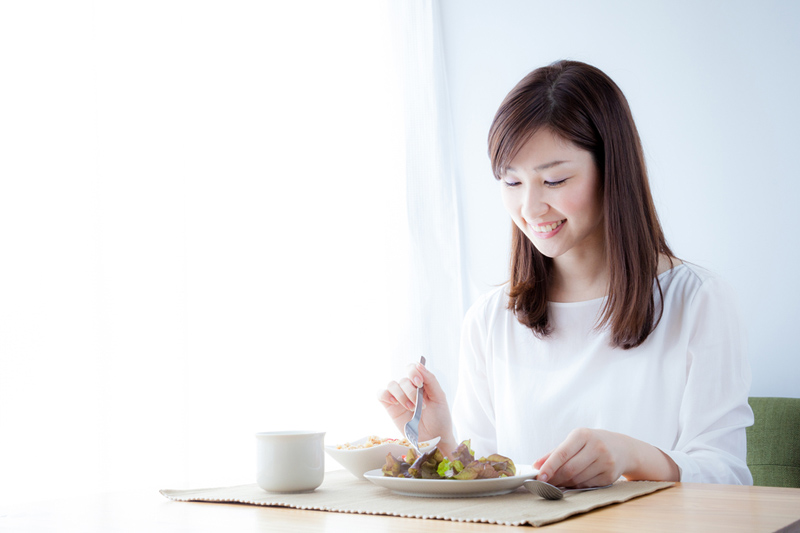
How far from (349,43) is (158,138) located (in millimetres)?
1072

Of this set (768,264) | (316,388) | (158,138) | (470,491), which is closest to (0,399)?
(158,138)

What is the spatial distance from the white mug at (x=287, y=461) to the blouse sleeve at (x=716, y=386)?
642 mm

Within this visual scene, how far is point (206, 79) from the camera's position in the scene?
2230 mm

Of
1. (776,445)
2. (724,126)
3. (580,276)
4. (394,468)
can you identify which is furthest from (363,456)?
(724,126)

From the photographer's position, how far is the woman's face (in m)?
1.38

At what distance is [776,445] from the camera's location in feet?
6.59

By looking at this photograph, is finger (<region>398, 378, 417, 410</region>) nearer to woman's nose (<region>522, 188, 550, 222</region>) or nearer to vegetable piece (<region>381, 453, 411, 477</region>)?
vegetable piece (<region>381, 453, 411, 477</region>)

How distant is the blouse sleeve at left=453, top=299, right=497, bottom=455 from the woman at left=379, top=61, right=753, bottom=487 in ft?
0.22

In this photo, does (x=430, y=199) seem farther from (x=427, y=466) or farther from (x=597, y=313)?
(x=427, y=466)

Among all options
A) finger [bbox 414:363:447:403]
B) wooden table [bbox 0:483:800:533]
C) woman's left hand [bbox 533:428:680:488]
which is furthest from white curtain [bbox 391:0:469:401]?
wooden table [bbox 0:483:800:533]

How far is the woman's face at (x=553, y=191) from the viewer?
138 centimetres

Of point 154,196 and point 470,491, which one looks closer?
point 470,491

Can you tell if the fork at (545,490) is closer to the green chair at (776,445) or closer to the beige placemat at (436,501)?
the beige placemat at (436,501)

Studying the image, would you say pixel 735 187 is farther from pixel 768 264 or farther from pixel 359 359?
pixel 359 359
